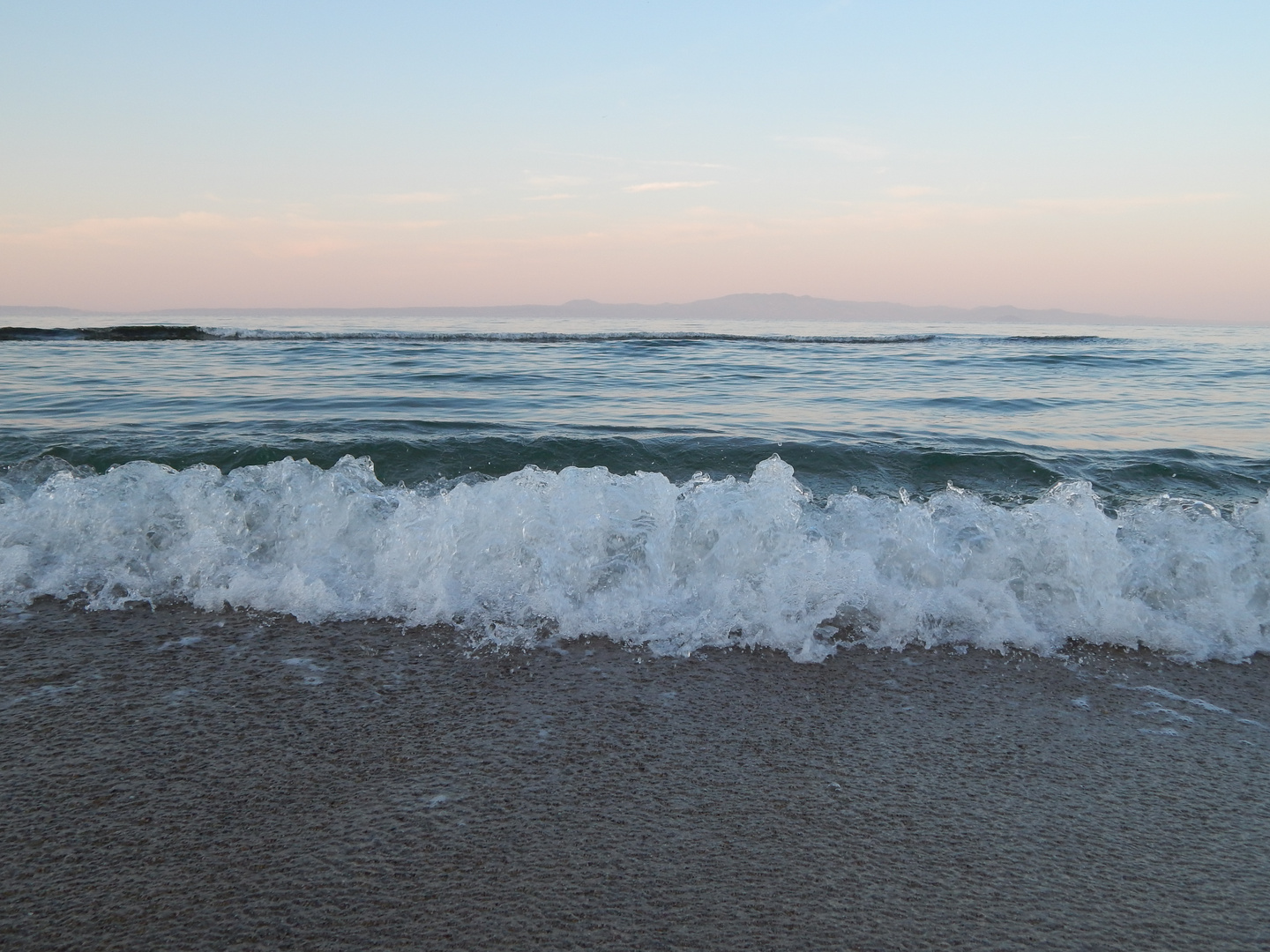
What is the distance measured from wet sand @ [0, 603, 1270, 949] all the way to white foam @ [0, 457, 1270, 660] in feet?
0.79

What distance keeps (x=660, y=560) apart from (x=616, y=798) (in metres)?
1.59

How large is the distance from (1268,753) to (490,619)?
256 centimetres

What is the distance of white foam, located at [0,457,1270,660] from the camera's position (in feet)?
10.5

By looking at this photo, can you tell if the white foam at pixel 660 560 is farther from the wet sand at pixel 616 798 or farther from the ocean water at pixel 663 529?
the wet sand at pixel 616 798

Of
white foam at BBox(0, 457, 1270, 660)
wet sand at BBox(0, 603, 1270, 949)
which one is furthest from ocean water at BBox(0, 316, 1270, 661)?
wet sand at BBox(0, 603, 1270, 949)

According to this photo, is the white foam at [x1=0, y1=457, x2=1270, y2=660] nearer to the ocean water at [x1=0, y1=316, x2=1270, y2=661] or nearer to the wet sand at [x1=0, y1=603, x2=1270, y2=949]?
the ocean water at [x1=0, y1=316, x2=1270, y2=661]

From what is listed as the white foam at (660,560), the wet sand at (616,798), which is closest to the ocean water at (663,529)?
the white foam at (660,560)

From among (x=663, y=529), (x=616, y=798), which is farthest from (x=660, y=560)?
(x=616, y=798)

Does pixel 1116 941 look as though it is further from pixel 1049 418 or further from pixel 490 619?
pixel 1049 418

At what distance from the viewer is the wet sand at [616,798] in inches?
63.3

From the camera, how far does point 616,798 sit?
2.02m

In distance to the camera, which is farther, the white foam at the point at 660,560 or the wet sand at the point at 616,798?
the white foam at the point at 660,560

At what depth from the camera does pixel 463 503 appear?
12.3 feet

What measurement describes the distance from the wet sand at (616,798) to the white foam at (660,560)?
24 cm
